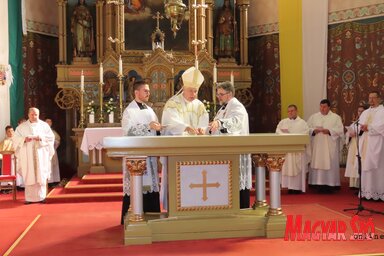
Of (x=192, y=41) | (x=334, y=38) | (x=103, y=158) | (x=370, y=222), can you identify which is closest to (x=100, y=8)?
(x=192, y=41)

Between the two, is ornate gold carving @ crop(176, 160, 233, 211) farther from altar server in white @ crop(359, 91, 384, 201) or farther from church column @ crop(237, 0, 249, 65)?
church column @ crop(237, 0, 249, 65)

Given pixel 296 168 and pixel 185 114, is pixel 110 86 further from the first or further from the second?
pixel 185 114

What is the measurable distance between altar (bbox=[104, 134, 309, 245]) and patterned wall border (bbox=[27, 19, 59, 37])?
7.89m

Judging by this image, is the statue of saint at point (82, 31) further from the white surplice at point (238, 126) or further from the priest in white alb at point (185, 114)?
the white surplice at point (238, 126)

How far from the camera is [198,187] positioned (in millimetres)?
5621

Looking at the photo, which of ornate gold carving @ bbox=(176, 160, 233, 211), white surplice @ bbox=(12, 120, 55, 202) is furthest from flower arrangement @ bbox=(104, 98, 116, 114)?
ornate gold carving @ bbox=(176, 160, 233, 211)

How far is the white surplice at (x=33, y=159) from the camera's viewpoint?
8.73 meters

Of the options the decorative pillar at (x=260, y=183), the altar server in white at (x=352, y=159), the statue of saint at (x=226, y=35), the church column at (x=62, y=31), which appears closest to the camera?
the decorative pillar at (x=260, y=183)

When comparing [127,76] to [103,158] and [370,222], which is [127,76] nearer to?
[103,158]

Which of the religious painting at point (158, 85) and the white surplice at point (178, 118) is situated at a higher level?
the religious painting at point (158, 85)

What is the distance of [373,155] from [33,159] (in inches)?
232

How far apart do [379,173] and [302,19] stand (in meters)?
4.68

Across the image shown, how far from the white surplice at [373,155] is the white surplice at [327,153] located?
973mm

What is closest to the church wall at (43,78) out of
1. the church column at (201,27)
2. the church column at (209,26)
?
the church column at (201,27)
